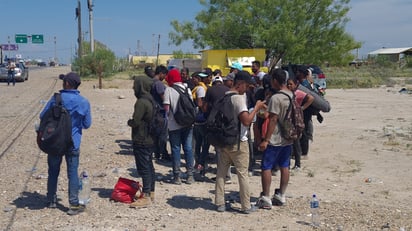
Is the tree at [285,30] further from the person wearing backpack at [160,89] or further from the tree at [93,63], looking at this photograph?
the person wearing backpack at [160,89]

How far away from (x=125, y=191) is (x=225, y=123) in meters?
1.77

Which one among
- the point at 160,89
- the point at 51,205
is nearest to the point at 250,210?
the point at 51,205

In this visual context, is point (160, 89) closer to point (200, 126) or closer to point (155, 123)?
point (200, 126)

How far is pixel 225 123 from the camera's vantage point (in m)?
5.62

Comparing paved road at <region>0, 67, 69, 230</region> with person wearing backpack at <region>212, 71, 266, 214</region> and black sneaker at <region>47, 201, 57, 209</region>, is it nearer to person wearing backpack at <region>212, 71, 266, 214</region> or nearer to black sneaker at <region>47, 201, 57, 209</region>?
black sneaker at <region>47, 201, 57, 209</region>

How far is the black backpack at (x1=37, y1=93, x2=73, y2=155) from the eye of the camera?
210 inches

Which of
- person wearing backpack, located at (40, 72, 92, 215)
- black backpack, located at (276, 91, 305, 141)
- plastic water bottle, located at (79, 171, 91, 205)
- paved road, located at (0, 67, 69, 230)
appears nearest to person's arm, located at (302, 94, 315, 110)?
black backpack, located at (276, 91, 305, 141)

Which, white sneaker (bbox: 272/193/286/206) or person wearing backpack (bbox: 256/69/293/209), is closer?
person wearing backpack (bbox: 256/69/293/209)

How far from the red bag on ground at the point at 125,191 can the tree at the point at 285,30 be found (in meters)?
22.4

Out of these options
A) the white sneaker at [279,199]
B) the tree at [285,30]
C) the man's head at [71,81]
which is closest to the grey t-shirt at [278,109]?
the white sneaker at [279,199]

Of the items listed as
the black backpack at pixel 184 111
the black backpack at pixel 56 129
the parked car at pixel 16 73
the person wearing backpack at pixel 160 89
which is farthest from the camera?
the parked car at pixel 16 73

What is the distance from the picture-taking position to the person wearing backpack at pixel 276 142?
571 cm

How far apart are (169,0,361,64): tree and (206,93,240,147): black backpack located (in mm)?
22549

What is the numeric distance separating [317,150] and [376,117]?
21.1 feet
